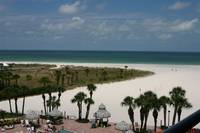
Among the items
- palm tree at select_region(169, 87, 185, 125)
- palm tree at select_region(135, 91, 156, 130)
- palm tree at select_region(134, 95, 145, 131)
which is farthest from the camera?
palm tree at select_region(169, 87, 185, 125)

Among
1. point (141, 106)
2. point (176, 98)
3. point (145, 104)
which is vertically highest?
point (176, 98)

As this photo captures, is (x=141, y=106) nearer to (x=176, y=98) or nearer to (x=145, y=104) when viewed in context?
(x=145, y=104)

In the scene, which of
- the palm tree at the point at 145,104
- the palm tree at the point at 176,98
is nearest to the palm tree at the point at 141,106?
the palm tree at the point at 145,104

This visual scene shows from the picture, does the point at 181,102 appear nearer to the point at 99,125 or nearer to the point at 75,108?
the point at 99,125

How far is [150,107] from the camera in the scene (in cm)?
3525

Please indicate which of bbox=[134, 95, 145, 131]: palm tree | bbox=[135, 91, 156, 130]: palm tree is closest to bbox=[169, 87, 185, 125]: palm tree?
bbox=[135, 91, 156, 130]: palm tree

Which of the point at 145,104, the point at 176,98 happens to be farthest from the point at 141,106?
the point at 176,98

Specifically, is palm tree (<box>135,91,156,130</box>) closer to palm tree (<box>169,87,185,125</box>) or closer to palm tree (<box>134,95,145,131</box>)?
palm tree (<box>134,95,145,131</box>)

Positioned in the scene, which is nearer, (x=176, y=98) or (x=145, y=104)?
(x=145, y=104)

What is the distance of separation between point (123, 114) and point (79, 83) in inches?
1332

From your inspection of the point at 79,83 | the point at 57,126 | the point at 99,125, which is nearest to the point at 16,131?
the point at 57,126

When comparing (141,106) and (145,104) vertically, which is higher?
(145,104)

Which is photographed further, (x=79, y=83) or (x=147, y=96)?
(x=79, y=83)

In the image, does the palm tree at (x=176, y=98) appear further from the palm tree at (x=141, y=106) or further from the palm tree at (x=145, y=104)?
the palm tree at (x=141, y=106)
